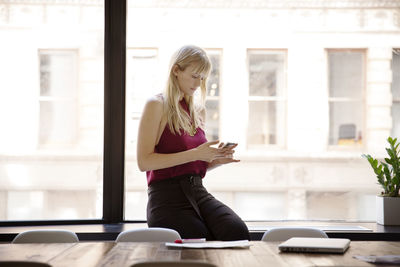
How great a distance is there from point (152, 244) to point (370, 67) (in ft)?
9.47

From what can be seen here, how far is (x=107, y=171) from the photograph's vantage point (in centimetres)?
446

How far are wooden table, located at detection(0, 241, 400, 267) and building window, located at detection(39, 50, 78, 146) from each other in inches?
81.1

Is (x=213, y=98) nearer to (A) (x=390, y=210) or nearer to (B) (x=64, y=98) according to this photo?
(B) (x=64, y=98)

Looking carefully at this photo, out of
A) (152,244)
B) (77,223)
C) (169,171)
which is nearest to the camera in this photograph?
(152,244)

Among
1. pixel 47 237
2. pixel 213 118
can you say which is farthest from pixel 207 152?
pixel 213 118

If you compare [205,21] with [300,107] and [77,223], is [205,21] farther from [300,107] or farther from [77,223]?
[77,223]

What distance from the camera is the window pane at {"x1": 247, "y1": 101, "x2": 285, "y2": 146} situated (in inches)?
186

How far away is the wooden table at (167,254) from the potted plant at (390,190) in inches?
69.3

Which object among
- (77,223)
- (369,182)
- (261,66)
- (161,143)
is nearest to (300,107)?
(261,66)

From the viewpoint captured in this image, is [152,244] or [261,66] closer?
[152,244]

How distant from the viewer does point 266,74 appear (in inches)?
185

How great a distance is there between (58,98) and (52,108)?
0.09m

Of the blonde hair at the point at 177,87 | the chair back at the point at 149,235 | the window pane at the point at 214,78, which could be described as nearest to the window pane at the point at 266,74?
the window pane at the point at 214,78

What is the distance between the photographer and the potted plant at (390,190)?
4.24 metres
